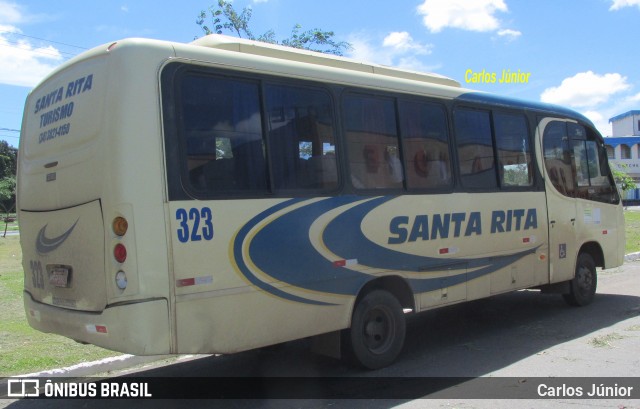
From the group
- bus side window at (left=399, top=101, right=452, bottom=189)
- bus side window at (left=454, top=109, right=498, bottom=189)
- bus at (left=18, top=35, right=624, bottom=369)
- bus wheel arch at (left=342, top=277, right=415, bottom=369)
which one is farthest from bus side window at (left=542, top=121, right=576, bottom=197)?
bus wheel arch at (left=342, top=277, right=415, bottom=369)

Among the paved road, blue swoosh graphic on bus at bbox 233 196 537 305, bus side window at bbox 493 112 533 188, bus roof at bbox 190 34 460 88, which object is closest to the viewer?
blue swoosh graphic on bus at bbox 233 196 537 305

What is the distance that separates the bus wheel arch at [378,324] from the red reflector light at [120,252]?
96.4 inches

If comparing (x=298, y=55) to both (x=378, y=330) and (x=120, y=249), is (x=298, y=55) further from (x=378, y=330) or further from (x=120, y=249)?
(x=378, y=330)

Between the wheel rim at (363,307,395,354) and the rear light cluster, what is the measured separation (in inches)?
104

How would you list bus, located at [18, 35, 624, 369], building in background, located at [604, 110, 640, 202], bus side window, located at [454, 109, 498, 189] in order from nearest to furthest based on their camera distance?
bus, located at [18, 35, 624, 369] < bus side window, located at [454, 109, 498, 189] < building in background, located at [604, 110, 640, 202]

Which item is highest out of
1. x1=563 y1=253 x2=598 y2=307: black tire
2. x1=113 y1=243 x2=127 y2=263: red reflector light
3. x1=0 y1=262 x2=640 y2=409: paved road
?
x1=113 y1=243 x2=127 y2=263: red reflector light

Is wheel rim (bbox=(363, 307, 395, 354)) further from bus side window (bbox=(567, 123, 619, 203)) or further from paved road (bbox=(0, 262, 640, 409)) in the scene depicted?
bus side window (bbox=(567, 123, 619, 203))

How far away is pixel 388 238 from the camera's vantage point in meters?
6.01

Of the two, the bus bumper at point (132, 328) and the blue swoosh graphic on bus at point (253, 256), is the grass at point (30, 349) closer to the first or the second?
the bus bumper at point (132, 328)

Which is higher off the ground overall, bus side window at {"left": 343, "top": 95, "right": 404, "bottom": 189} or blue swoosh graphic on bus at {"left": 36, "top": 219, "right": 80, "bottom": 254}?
bus side window at {"left": 343, "top": 95, "right": 404, "bottom": 189}

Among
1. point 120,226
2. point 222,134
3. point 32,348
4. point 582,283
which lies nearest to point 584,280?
point 582,283

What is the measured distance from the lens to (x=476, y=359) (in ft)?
20.9

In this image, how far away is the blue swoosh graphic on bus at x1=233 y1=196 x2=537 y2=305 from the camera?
4953 mm

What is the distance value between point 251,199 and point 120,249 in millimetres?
1182
